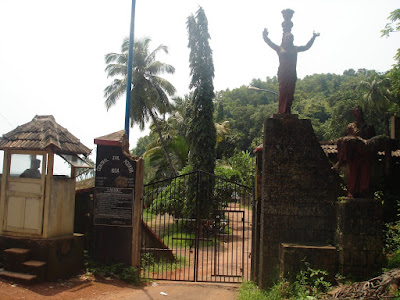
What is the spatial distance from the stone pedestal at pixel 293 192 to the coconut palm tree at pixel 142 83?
18.4m

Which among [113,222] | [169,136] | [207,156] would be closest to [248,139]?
[169,136]

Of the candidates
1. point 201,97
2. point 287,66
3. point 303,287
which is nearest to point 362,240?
point 303,287

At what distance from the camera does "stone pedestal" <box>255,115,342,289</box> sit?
6504 mm

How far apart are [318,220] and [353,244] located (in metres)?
0.82

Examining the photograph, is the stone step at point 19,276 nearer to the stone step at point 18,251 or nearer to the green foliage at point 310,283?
the stone step at point 18,251

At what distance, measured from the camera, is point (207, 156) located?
17953 mm

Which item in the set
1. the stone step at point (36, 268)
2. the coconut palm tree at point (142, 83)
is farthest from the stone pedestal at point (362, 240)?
the coconut palm tree at point (142, 83)

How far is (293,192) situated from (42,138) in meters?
5.02

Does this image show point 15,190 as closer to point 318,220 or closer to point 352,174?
point 318,220

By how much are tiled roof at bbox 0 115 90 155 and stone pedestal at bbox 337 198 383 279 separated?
5.54 m

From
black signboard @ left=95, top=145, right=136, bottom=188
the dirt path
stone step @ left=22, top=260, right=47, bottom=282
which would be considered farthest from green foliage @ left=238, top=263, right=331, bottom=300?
stone step @ left=22, top=260, right=47, bottom=282

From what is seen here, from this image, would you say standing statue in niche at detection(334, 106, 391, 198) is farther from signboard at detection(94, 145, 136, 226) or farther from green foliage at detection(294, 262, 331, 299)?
signboard at detection(94, 145, 136, 226)

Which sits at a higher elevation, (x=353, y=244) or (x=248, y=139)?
(x=248, y=139)

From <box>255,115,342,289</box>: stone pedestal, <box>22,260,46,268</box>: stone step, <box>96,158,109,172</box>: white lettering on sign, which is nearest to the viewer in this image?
<box>255,115,342,289</box>: stone pedestal
